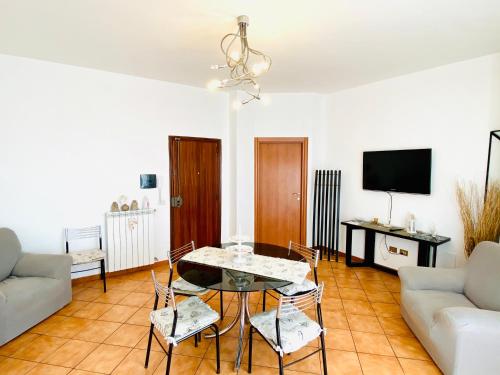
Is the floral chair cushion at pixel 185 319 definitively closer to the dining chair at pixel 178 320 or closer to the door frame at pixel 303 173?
the dining chair at pixel 178 320

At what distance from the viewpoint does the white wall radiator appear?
382 cm

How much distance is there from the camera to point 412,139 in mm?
3818

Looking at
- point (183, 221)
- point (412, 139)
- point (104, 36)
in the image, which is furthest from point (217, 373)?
point (412, 139)

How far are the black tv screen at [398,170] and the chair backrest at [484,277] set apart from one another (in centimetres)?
115

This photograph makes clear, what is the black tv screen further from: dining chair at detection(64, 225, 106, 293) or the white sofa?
dining chair at detection(64, 225, 106, 293)

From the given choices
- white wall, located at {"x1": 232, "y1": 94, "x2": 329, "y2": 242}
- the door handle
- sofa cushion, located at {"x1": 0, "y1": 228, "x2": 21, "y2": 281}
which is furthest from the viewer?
white wall, located at {"x1": 232, "y1": 94, "x2": 329, "y2": 242}

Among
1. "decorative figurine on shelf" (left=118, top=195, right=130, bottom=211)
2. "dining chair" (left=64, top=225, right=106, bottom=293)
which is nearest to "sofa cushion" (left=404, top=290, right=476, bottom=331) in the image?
"dining chair" (left=64, top=225, right=106, bottom=293)

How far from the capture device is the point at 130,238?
13.0ft

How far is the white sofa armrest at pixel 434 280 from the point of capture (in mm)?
2686

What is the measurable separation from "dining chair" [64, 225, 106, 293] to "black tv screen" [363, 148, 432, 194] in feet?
11.9

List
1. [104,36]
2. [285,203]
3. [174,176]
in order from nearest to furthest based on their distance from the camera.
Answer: [104,36], [174,176], [285,203]

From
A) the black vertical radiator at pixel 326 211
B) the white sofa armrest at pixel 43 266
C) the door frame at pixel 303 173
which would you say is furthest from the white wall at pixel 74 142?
the black vertical radiator at pixel 326 211

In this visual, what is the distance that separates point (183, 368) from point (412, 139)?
11.9 feet

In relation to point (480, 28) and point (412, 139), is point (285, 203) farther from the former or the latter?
point (480, 28)
